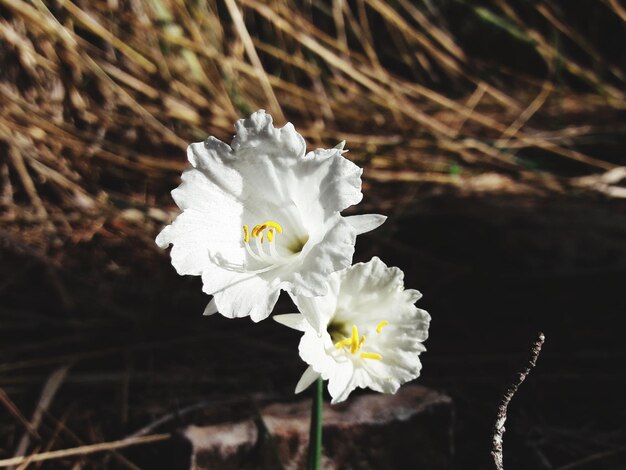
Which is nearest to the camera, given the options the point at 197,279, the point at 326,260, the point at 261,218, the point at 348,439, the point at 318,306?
the point at 326,260

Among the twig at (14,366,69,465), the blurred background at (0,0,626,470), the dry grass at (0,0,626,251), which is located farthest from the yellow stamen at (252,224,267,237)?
the dry grass at (0,0,626,251)

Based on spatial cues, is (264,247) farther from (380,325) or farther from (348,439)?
(348,439)

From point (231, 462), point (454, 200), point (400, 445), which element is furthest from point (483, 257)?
point (231, 462)

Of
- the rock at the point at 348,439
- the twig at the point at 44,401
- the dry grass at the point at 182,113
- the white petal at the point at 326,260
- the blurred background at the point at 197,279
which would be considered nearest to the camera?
the white petal at the point at 326,260

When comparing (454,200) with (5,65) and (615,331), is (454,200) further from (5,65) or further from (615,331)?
(5,65)

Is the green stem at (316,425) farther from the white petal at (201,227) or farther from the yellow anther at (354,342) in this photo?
the white petal at (201,227)

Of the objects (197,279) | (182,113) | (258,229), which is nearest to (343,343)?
(258,229)

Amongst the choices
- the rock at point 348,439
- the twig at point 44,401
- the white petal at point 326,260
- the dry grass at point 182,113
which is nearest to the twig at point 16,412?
the twig at point 44,401

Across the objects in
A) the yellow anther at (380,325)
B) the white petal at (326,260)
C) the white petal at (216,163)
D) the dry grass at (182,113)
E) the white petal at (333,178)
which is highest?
the dry grass at (182,113)

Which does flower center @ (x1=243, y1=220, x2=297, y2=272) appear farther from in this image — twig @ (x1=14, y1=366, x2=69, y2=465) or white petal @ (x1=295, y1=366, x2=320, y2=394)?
twig @ (x1=14, y1=366, x2=69, y2=465)
